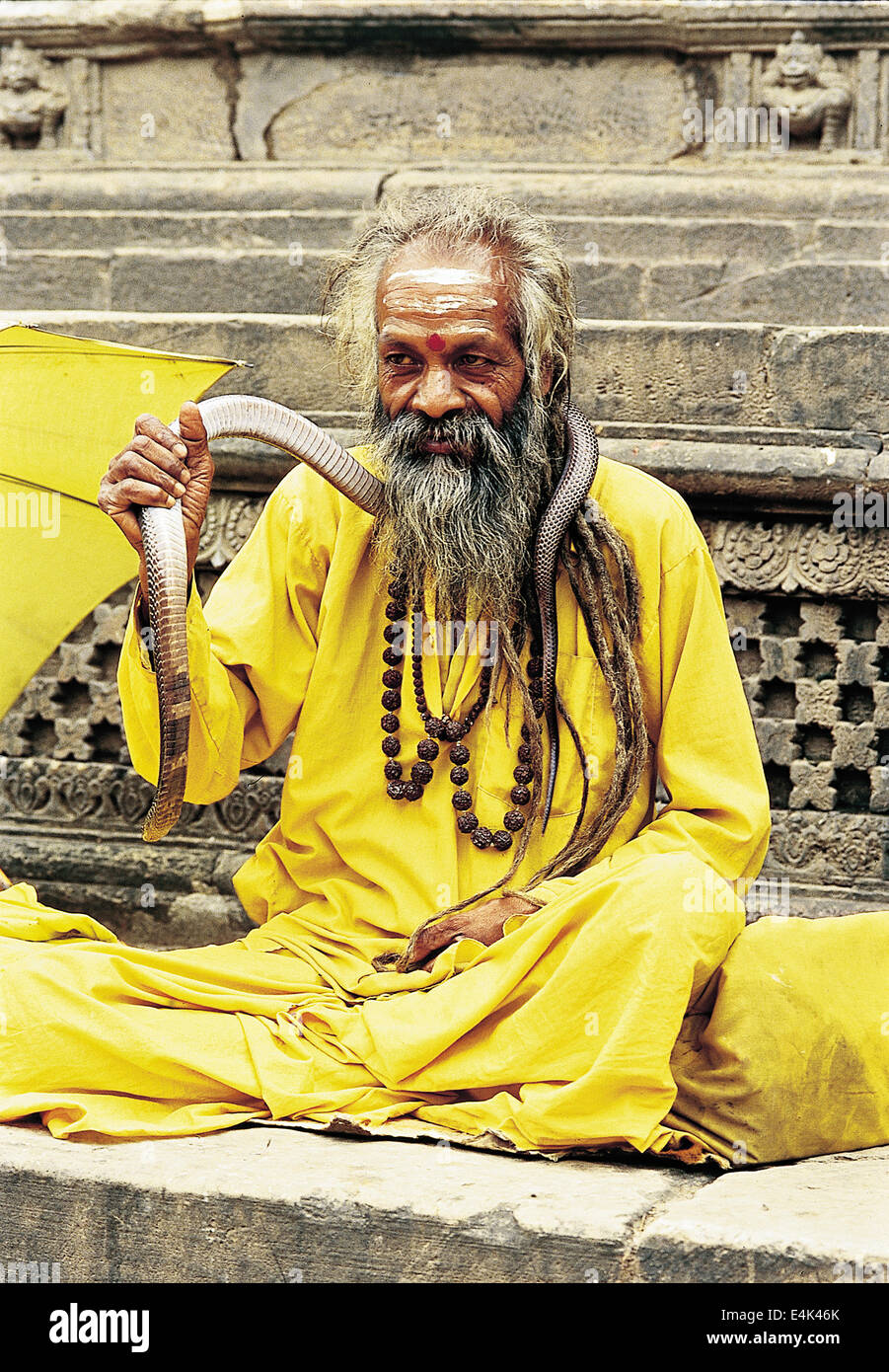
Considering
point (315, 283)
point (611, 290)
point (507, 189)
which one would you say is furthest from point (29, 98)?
point (611, 290)

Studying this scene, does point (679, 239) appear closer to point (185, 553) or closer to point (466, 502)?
point (466, 502)

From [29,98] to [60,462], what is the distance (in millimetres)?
2333

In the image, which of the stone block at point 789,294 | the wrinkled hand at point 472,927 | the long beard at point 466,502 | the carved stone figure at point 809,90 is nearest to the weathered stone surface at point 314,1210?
the wrinkled hand at point 472,927

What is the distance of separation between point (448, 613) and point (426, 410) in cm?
43

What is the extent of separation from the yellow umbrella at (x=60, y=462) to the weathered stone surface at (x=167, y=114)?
1.98m

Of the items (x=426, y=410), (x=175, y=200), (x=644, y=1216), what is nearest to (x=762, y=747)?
(x=426, y=410)

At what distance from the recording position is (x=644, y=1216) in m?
2.75

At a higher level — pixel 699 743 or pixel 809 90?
pixel 809 90

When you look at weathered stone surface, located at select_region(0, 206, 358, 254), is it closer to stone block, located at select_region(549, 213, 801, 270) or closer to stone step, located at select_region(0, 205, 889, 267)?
stone step, located at select_region(0, 205, 889, 267)

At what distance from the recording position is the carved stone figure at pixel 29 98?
18.5 ft

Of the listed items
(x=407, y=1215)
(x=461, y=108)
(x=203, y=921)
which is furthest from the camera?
(x=461, y=108)

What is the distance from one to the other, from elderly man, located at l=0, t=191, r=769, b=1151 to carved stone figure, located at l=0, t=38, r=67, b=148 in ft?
8.04

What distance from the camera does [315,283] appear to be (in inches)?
196

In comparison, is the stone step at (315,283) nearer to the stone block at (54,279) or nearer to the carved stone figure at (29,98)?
the stone block at (54,279)
